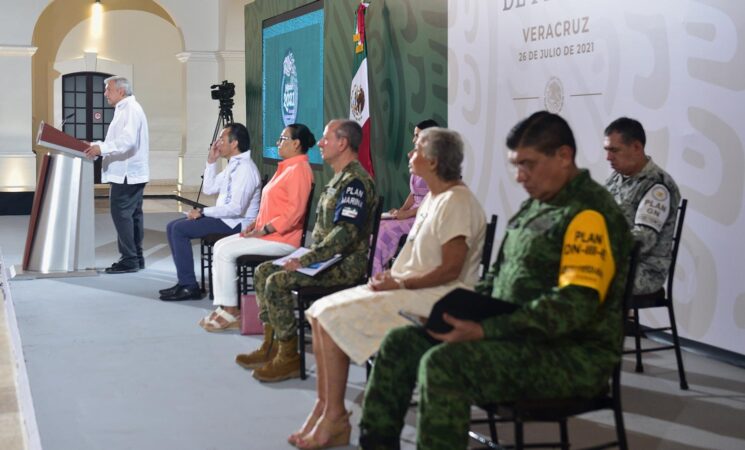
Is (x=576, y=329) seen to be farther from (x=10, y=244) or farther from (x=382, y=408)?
(x=10, y=244)

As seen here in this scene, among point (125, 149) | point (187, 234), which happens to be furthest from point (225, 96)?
point (187, 234)

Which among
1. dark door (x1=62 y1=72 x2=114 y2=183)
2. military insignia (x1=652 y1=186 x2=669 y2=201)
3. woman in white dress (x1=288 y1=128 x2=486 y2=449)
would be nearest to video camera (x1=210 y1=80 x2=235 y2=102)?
dark door (x1=62 y1=72 x2=114 y2=183)

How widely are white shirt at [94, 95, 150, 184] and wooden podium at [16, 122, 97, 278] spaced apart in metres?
0.18

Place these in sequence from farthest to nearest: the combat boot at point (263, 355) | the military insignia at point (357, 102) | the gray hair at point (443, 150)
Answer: the military insignia at point (357, 102), the combat boot at point (263, 355), the gray hair at point (443, 150)

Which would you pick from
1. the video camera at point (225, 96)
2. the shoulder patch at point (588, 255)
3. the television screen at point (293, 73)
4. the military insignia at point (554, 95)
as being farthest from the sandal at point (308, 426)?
the video camera at point (225, 96)

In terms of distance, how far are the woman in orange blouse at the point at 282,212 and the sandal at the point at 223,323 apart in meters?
0.22

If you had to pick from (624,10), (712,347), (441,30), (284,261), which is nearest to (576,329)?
(284,261)

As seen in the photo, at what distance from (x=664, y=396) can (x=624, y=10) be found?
2182mm

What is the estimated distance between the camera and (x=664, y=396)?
4.03 meters

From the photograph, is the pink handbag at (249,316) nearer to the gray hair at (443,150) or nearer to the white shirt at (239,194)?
the white shirt at (239,194)

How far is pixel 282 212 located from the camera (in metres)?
5.02

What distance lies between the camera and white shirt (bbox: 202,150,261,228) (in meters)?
5.92

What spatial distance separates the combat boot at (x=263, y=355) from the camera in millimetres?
4547

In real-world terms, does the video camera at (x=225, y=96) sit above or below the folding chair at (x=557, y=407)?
above
